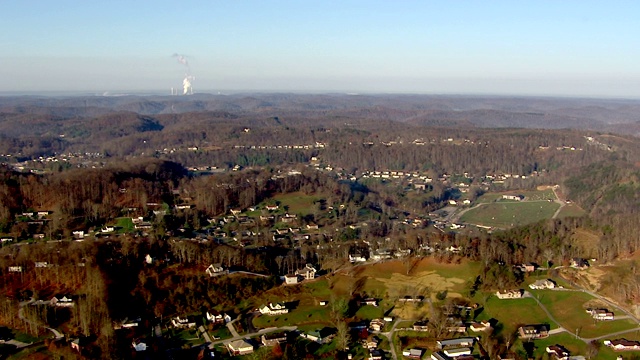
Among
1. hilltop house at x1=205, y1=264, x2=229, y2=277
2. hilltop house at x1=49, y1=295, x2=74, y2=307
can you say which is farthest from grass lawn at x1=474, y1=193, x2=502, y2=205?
hilltop house at x1=49, y1=295, x2=74, y2=307

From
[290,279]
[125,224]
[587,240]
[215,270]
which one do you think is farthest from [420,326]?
[125,224]

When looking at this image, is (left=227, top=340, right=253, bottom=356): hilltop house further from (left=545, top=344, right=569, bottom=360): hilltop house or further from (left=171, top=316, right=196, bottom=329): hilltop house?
(left=545, top=344, right=569, bottom=360): hilltop house

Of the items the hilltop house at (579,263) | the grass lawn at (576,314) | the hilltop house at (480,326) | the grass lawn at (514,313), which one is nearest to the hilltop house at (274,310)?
the hilltop house at (480,326)

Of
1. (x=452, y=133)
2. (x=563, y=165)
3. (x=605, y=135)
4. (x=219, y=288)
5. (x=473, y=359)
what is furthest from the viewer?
(x=452, y=133)

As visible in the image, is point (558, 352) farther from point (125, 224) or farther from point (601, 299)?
point (125, 224)

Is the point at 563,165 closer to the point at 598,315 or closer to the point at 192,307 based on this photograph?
the point at 598,315

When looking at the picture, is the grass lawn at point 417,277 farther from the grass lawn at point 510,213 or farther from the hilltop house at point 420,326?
the grass lawn at point 510,213

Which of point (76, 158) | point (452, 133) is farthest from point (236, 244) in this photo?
point (452, 133)
